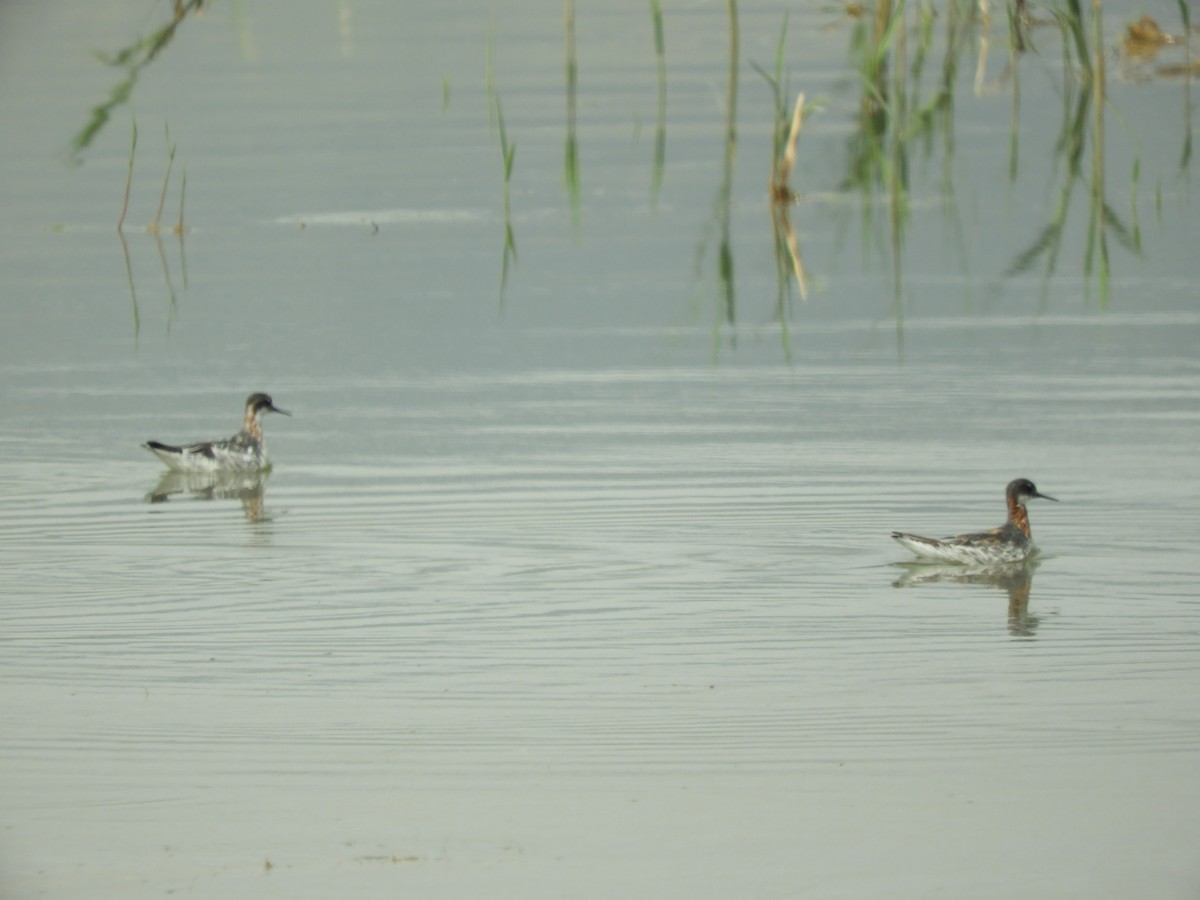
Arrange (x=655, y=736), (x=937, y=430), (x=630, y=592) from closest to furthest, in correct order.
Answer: (x=655, y=736) → (x=630, y=592) → (x=937, y=430)

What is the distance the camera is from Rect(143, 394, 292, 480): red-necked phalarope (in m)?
10.5

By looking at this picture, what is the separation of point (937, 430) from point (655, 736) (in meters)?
4.84

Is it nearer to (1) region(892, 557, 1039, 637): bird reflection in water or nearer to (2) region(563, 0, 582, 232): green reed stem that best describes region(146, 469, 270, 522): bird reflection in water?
(1) region(892, 557, 1039, 637): bird reflection in water

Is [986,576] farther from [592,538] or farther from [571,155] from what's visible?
[571,155]

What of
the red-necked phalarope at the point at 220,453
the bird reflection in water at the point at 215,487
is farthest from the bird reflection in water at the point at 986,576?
the red-necked phalarope at the point at 220,453

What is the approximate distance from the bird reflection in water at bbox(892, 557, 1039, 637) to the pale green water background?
2.2 inches

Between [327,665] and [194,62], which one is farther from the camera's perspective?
[194,62]

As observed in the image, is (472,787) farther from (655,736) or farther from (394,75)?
(394,75)

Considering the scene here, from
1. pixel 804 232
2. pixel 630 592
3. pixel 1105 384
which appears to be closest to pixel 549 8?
pixel 804 232

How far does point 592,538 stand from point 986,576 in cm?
161

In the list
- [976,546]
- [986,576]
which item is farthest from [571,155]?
[986,576]

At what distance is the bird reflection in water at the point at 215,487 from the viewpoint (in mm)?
10148

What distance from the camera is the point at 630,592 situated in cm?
803

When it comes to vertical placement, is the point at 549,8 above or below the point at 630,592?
above
